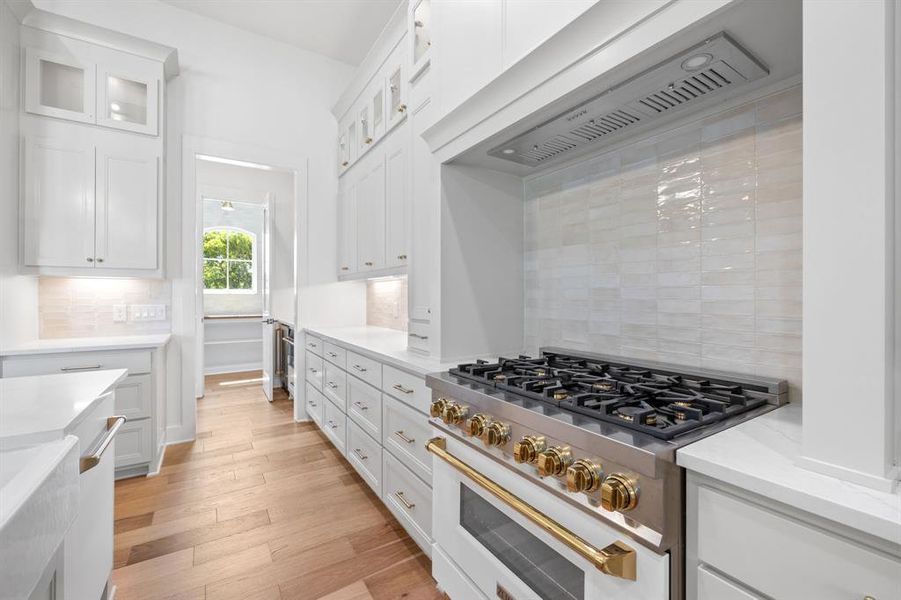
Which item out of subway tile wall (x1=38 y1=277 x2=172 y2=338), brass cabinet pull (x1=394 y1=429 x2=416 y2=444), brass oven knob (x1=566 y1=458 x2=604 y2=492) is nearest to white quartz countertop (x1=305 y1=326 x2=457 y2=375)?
brass cabinet pull (x1=394 y1=429 x2=416 y2=444)

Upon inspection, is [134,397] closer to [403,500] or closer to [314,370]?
[314,370]

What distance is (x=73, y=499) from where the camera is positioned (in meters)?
0.81

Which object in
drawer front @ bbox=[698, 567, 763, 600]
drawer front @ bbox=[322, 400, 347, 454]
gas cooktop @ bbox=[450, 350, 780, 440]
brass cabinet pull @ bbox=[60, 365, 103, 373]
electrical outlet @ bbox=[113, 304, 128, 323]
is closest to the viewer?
drawer front @ bbox=[698, 567, 763, 600]

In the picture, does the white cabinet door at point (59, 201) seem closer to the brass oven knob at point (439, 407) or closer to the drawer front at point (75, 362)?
the drawer front at point (75, 362)

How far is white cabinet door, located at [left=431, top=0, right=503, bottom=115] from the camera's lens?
1472mm

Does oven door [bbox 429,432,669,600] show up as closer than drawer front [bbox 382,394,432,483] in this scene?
Yes

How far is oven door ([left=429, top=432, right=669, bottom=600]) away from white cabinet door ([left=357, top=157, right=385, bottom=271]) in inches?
69.8

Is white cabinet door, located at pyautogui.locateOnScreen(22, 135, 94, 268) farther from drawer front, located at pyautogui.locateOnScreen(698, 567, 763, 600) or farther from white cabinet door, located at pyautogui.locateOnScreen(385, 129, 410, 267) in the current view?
drawer front, located at pyautogui.locateOnScreen(698, 567, 763, 600)

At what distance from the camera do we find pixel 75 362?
8.14 feet

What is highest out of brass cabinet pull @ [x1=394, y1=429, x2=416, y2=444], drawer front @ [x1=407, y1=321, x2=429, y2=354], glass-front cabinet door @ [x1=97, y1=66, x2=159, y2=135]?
glass-front cabinet door @ [x1=97, y1=66, x2=159, y2=135]

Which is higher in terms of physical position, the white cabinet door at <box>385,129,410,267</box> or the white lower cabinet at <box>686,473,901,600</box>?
the white cabinet door at <box>385,129,410,267</box>

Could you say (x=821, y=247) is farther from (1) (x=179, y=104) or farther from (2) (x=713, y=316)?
(1) (x=179, y=104)

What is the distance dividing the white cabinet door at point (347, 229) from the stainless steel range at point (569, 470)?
218cm

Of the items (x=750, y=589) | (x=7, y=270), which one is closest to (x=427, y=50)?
(x=750, y=589)
